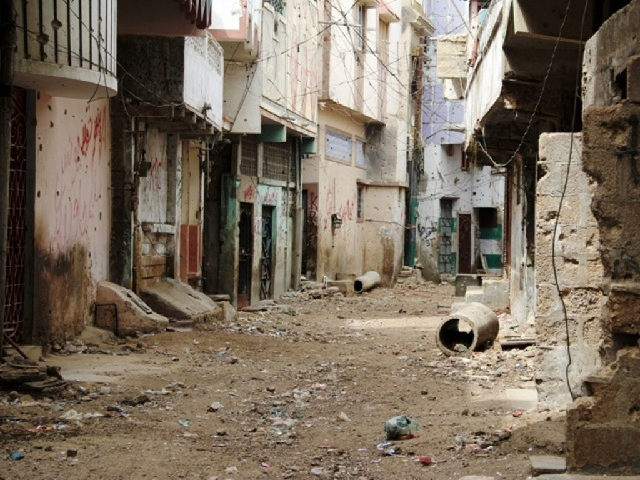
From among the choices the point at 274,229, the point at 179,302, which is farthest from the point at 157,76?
the point at 274,229

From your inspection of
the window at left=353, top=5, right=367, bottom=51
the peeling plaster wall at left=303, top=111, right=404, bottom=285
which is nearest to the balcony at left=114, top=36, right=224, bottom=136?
the peeling plaster wall at left=303, top=111, right=404, bottom=285

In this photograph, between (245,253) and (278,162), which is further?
(278,162)

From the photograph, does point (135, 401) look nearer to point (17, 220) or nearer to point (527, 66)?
point (17, 220)

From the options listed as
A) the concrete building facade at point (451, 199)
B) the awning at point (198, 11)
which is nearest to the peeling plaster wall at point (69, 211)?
the awning at point (198, 11)

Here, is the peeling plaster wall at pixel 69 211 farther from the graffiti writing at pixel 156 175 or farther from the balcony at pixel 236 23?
the balcony at pixel 236 23

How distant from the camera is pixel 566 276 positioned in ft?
26.7

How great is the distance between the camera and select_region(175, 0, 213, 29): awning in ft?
43.9

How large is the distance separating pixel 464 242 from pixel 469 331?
2538 cm

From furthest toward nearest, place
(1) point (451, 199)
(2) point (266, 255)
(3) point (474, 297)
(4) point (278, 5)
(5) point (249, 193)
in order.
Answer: (1) point (451, 199)
(2) point (266, 255)
(5) point (249, 193)
(4) point (278, 5)
(3) point (474, 297)

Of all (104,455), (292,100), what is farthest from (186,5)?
(292,100)

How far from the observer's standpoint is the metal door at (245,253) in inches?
889

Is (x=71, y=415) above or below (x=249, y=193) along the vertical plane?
below

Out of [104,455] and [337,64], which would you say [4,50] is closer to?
[104,455]

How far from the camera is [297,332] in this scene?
17.3m
